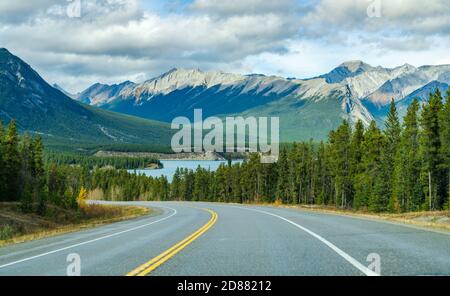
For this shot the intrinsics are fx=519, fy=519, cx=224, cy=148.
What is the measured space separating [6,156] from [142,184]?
78.1 meters

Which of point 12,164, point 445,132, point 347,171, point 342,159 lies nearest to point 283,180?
point 347,171

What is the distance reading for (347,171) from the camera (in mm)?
76812

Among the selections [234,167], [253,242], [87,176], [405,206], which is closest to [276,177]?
Answer: [234,167]

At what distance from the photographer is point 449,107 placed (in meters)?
52.9

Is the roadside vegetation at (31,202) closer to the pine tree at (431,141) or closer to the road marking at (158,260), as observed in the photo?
the road marking at (158,260)

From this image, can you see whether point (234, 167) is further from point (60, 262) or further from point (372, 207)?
point (60, 262)

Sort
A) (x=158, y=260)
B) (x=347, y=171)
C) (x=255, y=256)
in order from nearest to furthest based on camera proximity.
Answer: (x=158, y=260) → (x=255, y=256) → (x=347, y=171)

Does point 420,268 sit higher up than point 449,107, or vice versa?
point 449,107

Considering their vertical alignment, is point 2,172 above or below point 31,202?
above

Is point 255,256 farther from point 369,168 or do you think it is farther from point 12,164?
point 12,164

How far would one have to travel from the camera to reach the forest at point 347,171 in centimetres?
5850

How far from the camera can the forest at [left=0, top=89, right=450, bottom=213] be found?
192 feet

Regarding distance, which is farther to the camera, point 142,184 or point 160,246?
point 142,184

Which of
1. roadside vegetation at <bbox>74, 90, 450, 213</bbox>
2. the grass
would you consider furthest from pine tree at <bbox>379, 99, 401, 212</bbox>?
the grass
